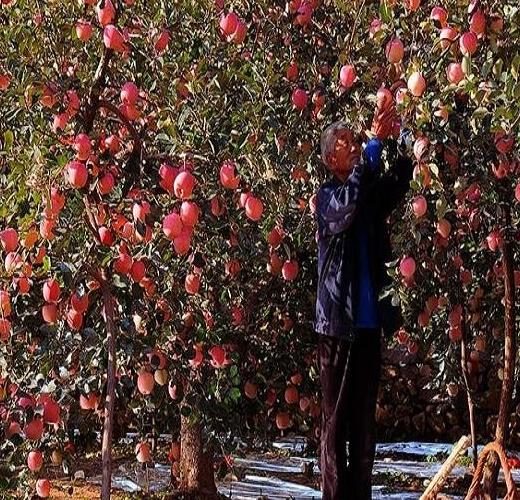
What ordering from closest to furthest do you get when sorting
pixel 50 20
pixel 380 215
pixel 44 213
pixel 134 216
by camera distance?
1. pixel 44 213
2. pixel 134 216
3. pixel 50 20
4. pixel 380 215

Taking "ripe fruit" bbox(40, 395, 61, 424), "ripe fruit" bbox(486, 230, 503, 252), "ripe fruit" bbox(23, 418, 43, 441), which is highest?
"ripe fruit" bbox(486, 230, 503, 252)

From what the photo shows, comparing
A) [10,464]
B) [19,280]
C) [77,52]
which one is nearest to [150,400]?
[10,464]

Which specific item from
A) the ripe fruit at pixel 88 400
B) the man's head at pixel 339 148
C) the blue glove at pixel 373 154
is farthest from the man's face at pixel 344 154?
the ripe fruit at pixel 88 400

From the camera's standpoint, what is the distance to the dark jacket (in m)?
2.46

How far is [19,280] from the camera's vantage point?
2.04 m

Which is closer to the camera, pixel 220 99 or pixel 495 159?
pixel 495 159

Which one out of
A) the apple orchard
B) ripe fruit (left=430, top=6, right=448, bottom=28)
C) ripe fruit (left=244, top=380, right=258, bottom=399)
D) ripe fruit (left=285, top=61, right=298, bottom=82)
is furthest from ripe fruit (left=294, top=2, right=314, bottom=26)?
ripe fruit (left=244, top=380, right=258, bottom=399)

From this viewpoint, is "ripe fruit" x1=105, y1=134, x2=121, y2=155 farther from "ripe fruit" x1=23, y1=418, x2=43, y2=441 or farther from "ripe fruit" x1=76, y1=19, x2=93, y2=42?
"ripe fruit" x1=23, y1=418, x2=43, y2=441

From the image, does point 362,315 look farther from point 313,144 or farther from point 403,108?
point 403,108

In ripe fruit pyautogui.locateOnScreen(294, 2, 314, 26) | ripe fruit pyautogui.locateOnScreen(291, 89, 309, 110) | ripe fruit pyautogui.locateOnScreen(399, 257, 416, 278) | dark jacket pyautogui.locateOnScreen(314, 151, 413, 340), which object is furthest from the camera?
ripe fruit pyautogui.locateOnScreen(294, 2, 314, 26)

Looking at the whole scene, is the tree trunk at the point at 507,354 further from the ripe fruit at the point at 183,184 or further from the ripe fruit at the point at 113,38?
the ripe fruit at the point at 113,38

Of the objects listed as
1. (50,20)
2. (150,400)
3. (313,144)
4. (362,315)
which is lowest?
(150,400)

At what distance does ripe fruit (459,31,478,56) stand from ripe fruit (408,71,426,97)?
0.33ft

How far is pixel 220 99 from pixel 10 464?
3.40 feet
